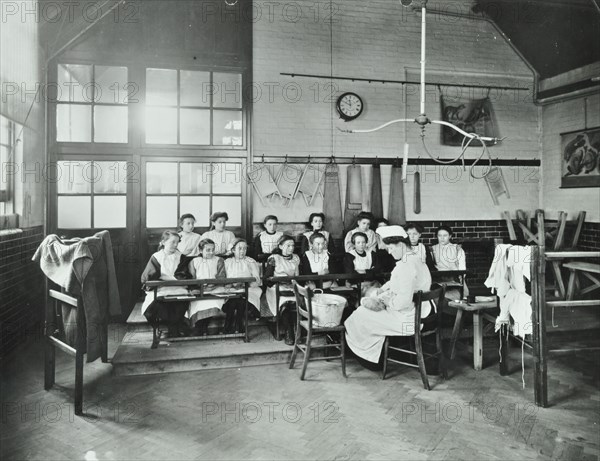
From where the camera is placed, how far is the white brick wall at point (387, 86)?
22.2ft

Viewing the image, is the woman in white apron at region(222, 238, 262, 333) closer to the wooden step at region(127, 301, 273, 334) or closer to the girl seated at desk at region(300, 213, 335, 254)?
the wooden step at region(127, 301, 273, 334)

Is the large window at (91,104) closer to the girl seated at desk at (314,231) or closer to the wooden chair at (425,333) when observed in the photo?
the girl seated at desk at (314,231)

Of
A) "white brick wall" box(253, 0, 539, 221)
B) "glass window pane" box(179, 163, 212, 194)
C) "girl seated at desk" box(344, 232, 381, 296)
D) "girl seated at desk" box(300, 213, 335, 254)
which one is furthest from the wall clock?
"girl seated at desk" box(344, 232, 381, 296)

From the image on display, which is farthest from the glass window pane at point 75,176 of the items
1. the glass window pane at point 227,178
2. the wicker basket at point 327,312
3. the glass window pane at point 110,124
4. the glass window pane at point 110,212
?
the wicker basket at point 327,312

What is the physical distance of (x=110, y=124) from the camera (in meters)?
6.33

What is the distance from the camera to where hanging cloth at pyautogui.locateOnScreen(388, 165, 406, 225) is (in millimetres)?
7039

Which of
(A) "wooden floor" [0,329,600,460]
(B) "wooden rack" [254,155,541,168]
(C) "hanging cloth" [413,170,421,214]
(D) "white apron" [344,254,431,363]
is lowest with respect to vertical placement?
(A) "wooden floor" [0,329,600,460]

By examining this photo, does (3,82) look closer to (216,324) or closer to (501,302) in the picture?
(216,324)

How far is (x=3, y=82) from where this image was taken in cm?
451

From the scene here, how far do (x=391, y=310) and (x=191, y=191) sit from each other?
138 inches

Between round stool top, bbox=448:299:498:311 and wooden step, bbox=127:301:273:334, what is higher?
round stool top, bbox=448:299:498:311

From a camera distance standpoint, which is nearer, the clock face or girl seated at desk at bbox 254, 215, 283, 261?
girl seated at desk at bbox 254, 215, 283, 261

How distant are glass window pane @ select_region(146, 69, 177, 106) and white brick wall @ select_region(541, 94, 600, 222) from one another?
227 inches

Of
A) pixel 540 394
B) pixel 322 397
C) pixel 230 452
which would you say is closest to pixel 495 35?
pixel 540 394
